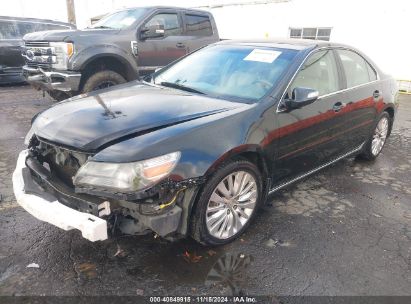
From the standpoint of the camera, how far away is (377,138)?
5.24 metres

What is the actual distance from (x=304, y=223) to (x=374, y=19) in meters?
10.2

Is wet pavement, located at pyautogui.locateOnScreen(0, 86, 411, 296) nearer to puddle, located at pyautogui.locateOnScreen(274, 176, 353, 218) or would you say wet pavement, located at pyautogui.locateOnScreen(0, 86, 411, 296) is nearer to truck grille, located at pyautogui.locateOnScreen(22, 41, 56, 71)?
puddle, located at pyautogui.locateOnScreen(274, 176, 353, 218)

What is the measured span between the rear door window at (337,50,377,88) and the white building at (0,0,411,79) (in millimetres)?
7862

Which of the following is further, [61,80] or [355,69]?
[61,80]

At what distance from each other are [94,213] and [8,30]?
Result: 9297 mm

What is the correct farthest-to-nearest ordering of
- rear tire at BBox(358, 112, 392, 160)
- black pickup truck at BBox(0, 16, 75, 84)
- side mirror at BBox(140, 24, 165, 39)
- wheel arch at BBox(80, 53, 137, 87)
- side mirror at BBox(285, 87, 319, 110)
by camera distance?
black pickup truck at BBox(0, 16, 75, 84) < side mirror at BBox(140, 24, 165, 39) < wheel arch at BBox(80, 53, 137, 87) < rear tire at BBox(358, 112, 392, 160) < side mirror at BBox(285, 87, 319, 110)

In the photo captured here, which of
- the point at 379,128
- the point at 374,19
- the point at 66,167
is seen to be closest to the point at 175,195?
the point at 66,167

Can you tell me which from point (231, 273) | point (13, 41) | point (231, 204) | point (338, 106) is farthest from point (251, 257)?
point (13, 41)

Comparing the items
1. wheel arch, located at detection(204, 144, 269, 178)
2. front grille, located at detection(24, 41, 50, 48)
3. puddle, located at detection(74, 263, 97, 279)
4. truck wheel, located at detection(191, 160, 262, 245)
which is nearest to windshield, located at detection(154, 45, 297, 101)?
wheel arch, located at detection(204, 144, 269, 178)

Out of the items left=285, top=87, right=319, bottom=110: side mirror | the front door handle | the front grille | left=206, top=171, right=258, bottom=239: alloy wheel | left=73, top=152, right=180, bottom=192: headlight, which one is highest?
the front grille

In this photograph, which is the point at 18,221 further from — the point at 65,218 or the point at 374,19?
the point at 374,19

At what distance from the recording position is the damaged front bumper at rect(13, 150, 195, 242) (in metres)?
2.36

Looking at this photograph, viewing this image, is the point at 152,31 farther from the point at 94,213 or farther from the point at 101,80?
the point at 94,213

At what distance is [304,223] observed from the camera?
354cm
